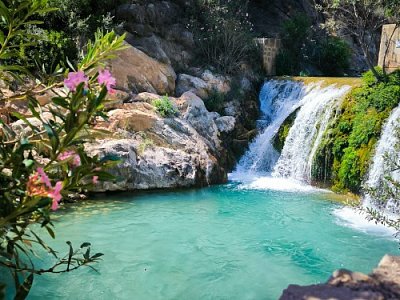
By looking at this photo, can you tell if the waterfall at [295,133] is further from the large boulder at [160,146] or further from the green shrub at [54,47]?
the green shrub at [54,47]

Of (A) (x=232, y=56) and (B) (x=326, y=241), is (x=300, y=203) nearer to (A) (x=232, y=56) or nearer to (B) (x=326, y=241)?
(B) (x=326, y=241)

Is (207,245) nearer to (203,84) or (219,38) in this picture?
(203,84)

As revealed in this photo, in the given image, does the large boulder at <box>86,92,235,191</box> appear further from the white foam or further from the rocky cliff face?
the white foam

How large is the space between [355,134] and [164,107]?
515cm

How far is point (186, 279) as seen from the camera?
5246mm

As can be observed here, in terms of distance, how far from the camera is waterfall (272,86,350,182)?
38.6 ft

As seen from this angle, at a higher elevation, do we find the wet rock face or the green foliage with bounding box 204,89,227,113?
the green foliage with bounding box 204,89,227,113

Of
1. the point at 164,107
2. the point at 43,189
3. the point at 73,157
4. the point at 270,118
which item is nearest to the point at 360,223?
the point at 164,107

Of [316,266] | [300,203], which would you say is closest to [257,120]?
[300,203]

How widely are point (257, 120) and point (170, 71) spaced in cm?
349

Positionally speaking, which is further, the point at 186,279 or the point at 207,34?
the point at 207,34

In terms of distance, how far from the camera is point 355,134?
10.6 meters

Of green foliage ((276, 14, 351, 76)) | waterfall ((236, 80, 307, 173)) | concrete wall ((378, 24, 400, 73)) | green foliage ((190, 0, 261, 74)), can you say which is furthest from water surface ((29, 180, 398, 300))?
green foliage ((276, 14, 351, 76))

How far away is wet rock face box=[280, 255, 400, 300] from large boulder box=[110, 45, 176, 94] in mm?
10212
